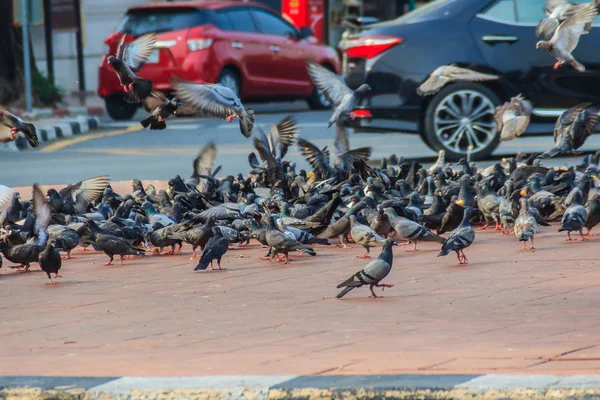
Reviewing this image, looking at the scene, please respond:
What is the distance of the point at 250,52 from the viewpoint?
69.2ft

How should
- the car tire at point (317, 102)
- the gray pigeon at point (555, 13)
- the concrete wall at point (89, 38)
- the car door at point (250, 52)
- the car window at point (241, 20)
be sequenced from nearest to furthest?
the gray pigeon at point (555, 13) < the car door at point (250, 52) < the car window at point (241, 20) < the car tire at point (317, 102) < the concrete wall at point (89, 38)

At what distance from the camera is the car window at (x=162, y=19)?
20.2 meters

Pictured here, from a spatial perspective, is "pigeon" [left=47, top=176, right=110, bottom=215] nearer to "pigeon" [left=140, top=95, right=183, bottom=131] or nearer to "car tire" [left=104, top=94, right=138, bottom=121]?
"pigeon" [left=140, top=95, right=183, bottom=131]

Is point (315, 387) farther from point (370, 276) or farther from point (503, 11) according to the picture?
point (503, 11)

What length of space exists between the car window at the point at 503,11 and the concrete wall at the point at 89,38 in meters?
18.2

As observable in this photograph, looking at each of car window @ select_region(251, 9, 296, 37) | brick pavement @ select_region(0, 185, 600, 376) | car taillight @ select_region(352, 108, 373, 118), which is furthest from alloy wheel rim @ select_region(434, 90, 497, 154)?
car window @ select_region(251, 9, 296, 37)

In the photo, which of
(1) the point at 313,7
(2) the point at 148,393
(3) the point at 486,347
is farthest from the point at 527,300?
(1) the point at 313,7

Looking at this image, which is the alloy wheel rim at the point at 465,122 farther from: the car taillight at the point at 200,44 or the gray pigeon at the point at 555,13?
the car taillight at the point at 200,44

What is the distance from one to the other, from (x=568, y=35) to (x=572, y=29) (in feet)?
0.22

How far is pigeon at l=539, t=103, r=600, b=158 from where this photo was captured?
36.4 ft

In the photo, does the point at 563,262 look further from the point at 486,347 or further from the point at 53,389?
the point at 53,389

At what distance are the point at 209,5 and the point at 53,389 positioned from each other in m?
17.1

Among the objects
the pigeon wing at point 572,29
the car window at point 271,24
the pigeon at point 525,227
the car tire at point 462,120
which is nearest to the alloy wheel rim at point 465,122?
the car tire at point 462,120

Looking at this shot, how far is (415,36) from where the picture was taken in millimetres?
12992
